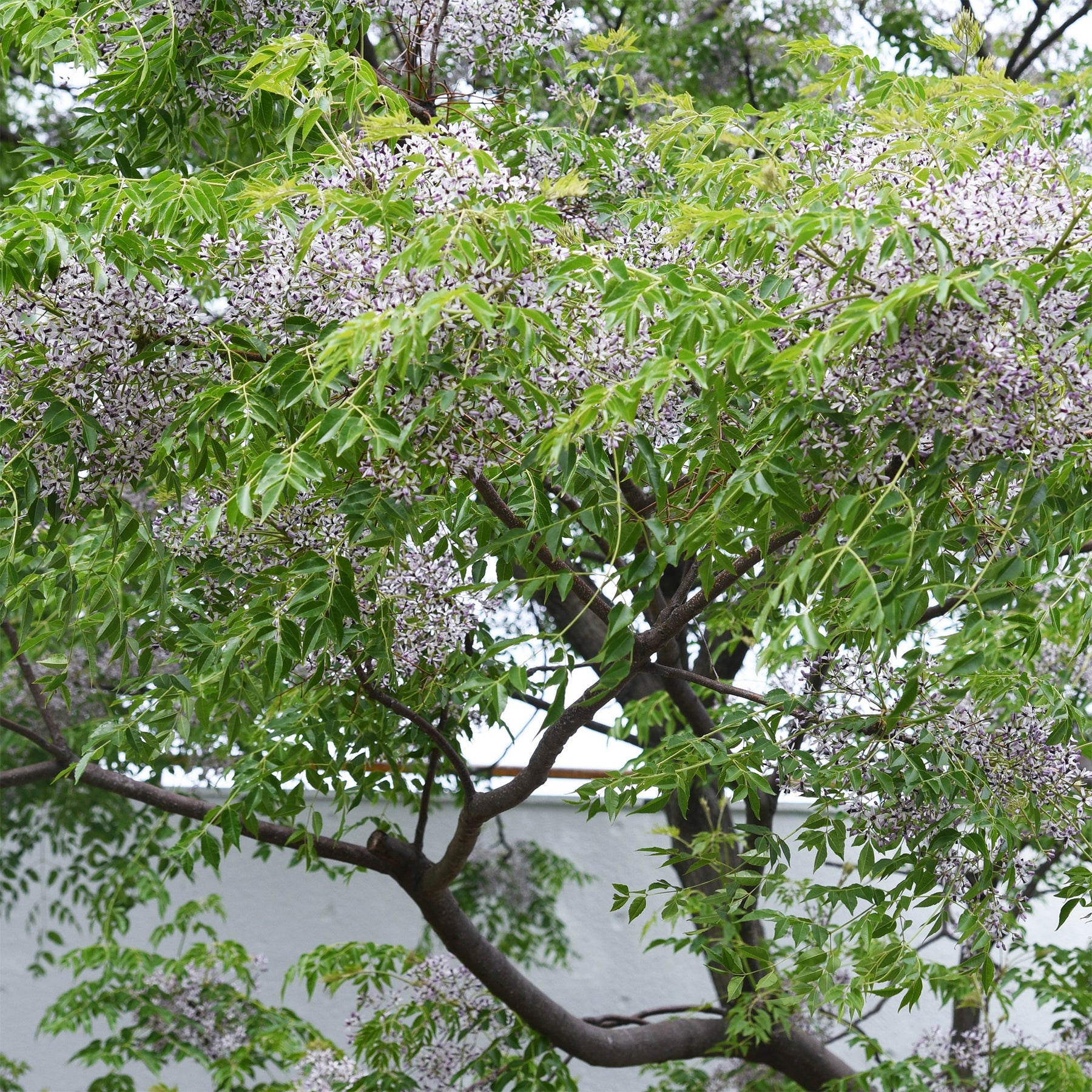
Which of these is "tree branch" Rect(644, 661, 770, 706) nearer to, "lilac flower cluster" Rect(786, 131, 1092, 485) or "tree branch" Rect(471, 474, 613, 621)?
"tree branch" Rect(471, 474, 613, 621)

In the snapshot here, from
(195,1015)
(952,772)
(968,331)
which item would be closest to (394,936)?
(195,1015)

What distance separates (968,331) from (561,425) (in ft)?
1.77

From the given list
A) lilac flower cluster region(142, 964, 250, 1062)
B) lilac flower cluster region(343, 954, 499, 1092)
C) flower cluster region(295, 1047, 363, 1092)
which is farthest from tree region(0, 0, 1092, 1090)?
lilac flower cluster region(142, 964, 250, 1062)

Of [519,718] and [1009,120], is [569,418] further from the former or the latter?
[519,718]

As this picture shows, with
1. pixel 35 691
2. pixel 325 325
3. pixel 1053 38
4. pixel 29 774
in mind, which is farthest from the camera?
pixel 1053 38

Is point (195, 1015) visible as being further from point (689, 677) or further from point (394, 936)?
point (689, 677)

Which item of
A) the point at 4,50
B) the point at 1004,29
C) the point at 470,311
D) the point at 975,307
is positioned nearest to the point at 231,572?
the point at 470,311

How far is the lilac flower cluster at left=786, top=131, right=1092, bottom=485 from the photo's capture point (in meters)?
1.60

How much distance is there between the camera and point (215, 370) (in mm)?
1993

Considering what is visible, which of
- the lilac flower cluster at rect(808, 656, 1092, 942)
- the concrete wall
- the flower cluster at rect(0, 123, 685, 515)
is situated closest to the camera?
the flower cluster at rect(0, 123, 685, 515)

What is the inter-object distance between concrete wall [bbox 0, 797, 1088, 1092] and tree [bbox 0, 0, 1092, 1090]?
313cm

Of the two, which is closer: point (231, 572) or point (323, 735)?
point (231, 572)

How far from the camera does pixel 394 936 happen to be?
6.04 metres

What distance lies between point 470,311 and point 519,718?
3092mm
